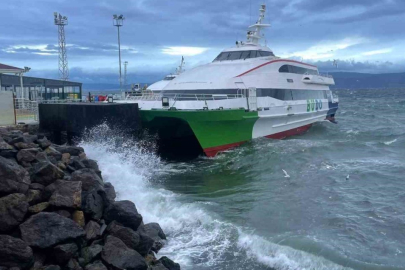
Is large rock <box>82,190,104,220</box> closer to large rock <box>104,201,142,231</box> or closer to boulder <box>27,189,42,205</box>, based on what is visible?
large rock <box>104,201,142,231</box>

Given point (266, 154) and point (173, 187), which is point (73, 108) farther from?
point (266, 154)

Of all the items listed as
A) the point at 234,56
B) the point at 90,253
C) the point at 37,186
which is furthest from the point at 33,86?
the point at 90,253

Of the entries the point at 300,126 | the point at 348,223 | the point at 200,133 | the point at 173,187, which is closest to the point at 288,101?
the point at 300,126

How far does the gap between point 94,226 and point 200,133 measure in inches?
402

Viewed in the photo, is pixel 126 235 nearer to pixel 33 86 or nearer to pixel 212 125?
pixel 212 125

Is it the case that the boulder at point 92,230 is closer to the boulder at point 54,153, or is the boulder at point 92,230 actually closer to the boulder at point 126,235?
the boulder at point 126,235

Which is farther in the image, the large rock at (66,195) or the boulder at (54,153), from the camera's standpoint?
the boulder at (54,153)

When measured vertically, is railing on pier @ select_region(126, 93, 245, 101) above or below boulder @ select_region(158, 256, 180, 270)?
above

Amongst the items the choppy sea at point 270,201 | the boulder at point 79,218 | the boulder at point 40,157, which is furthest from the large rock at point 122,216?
the boulder at point 40,157

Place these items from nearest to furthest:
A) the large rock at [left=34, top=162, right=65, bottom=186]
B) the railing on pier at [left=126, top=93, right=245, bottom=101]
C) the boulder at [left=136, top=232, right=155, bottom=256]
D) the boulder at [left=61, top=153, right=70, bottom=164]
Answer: the boulder at [left=136, top=232, right=155, bottom=256] → the large rock at [left=34, top=162, right=65, bottom=186] → the boulder at [left=61, top=153, right=70, bottom=164] → the railing on pier at [left=126, top=93, right=245, bottom=101]

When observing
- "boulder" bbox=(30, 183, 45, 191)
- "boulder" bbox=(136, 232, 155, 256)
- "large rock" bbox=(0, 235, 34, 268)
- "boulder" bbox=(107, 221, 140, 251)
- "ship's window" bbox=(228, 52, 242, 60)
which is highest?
"ship's window" bbox=(228, 52, 242, 60)

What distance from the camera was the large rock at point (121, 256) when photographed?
6289mm

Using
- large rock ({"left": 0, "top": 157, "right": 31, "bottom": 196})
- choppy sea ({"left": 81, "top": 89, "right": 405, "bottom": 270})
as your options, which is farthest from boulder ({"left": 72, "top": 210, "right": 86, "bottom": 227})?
choppy sea ({"left": 81, "top": 89, "right": 405, "bottom": 270})

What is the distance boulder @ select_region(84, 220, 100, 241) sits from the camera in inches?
268
